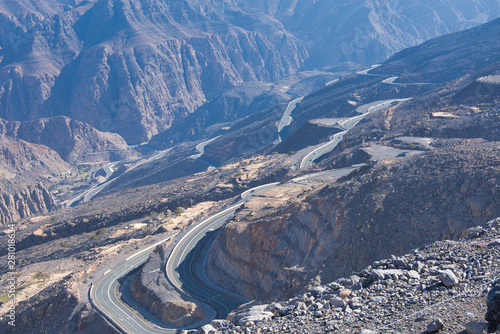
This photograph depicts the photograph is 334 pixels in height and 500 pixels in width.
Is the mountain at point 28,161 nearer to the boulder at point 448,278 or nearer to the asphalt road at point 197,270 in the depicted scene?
the asphalt road at point 197,270

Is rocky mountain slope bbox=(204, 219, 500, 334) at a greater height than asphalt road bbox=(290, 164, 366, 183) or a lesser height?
greater

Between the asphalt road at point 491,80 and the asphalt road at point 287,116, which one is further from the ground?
the asphalt road at point 491,80

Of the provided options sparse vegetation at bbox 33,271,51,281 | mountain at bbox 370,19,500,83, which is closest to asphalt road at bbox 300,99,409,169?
mountain at bbox 370,19,500,83

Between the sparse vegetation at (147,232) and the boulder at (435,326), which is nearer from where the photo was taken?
the boulder at (435,326)

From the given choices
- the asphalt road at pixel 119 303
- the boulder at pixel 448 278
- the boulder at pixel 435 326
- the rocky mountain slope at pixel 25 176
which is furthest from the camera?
the rocky mountain slope at pixel 25 176

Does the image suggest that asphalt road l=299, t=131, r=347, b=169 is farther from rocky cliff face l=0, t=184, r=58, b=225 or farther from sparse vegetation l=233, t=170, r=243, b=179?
rocky cliff face l=0, t=184, r=58, b=225

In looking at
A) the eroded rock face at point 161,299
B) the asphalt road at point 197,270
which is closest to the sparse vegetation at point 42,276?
the eroded rock face at point 161,299

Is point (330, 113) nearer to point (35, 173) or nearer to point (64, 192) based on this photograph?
point (64, 192)
